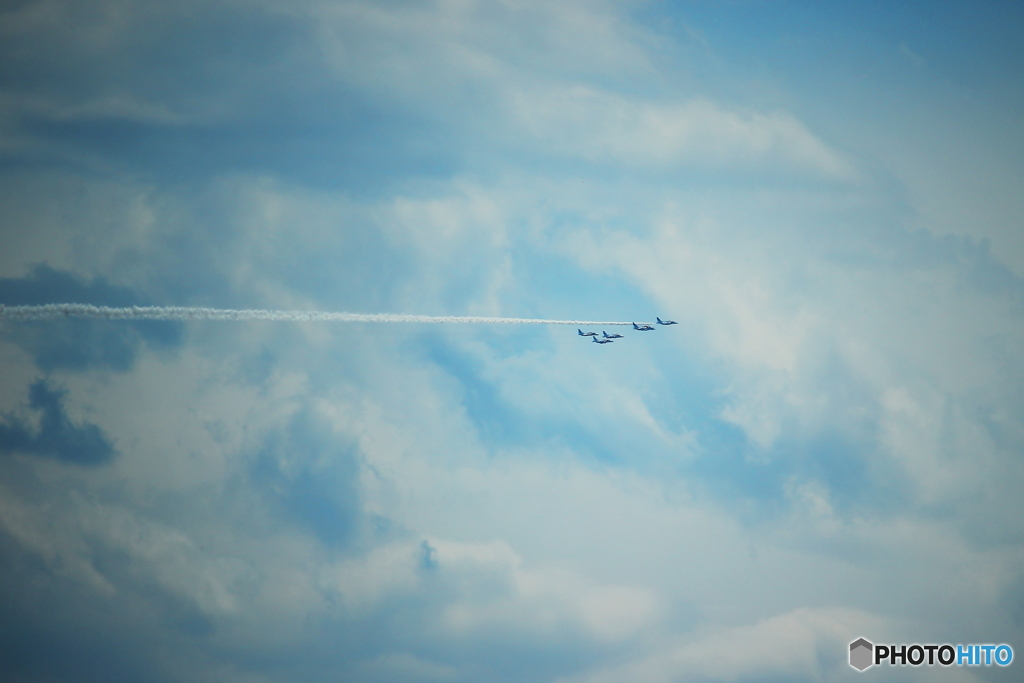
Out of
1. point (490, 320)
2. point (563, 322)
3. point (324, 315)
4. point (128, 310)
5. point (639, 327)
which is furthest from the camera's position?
point (639, 327)

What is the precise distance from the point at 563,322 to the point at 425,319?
33421mm

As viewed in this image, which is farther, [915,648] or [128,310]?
[915,648]

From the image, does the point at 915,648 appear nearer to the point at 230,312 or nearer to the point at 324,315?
the point at 324,315

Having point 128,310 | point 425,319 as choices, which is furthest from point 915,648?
point 128,310

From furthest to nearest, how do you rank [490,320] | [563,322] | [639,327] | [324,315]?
[639,327]
[563,322]
[490,320]
[324,315]

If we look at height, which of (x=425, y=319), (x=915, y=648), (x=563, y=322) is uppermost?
(x=563, y=322)

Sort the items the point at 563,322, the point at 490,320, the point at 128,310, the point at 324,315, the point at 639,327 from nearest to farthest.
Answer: the point at 128,310, the point at 324,315, the point at 490,320, the point at 563,322, the point at 639,327

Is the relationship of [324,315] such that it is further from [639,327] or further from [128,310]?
[639,327]

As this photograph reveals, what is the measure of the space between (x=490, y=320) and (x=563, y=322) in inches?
903

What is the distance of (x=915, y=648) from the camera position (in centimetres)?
14638

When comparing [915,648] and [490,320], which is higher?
[490,320]

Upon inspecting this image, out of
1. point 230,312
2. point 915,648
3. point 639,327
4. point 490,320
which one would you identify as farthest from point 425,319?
point 915,648

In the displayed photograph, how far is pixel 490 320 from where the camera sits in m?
148

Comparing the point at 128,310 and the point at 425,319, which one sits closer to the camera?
the point at 128,310
